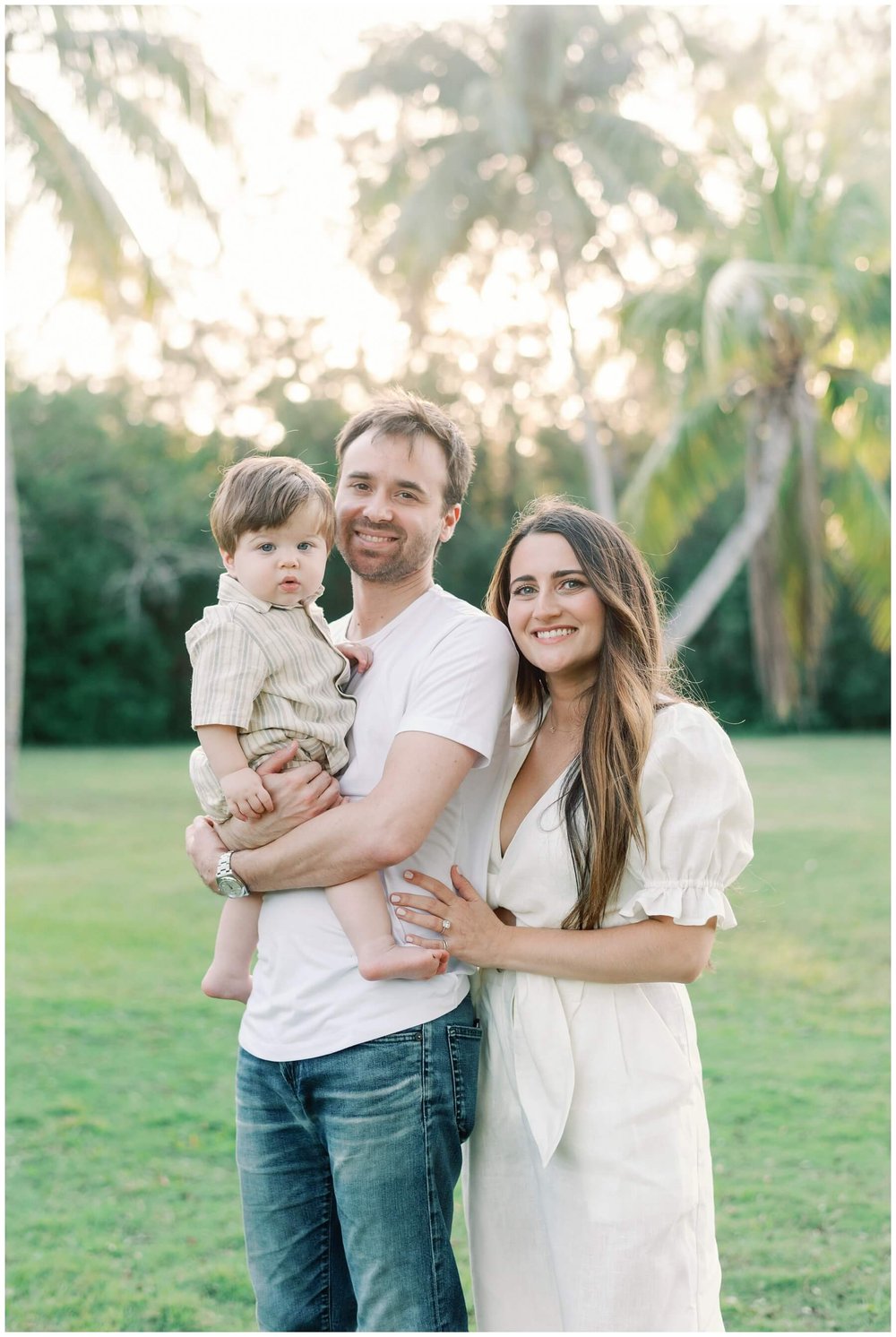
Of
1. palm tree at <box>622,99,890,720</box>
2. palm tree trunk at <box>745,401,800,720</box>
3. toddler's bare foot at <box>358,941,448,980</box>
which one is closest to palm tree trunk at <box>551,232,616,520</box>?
palm tree at <box>622,99,890,720</box>

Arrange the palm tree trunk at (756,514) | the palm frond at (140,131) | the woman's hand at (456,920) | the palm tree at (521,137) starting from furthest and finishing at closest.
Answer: the palm tree at (521,137)
the palm tree trunk at (756,514)
the palm frond at (140,131)
the woman's hand at (456,920)

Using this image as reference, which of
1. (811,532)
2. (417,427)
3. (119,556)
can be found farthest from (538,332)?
(417,427)

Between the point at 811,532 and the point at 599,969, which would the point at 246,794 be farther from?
the point at 811,532

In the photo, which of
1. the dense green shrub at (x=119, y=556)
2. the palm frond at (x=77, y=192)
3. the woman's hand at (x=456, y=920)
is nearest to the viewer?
the woman's hand at (x=456, y=920)

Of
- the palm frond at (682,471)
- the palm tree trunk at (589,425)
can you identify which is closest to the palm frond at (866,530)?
the palm frond at (682,471)

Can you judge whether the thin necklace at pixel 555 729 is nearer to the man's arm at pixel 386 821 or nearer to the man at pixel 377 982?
the man at pixel 377 982

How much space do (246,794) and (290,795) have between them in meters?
0.09

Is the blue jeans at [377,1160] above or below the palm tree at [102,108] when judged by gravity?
below

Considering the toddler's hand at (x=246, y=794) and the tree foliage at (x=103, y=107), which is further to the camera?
the tree foliage at (x=103, y=107)

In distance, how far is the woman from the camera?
2.19m

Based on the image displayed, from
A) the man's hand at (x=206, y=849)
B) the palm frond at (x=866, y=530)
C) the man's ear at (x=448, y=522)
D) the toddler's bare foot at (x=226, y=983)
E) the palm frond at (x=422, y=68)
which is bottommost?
the toddler's bare foot at (x=226, y=983)

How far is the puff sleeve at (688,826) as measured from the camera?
220cm

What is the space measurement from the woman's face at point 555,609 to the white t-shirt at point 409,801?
0.05 m

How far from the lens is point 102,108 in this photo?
1195 cm
